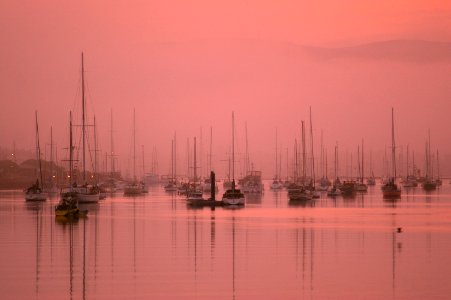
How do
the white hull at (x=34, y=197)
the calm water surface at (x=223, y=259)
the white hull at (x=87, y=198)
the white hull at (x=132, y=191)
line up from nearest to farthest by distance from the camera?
1. the calm water surface at (x=223, y=259)
2. the white hull at (x=87, y=198)
3. the white hull at (x=34, y=197)
4. the white hull at (x=132, y=191)

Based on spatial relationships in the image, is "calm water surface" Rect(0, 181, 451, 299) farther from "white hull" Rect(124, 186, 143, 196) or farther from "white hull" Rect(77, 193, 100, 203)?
"white hull" Rect(124, 186, 143, 196)

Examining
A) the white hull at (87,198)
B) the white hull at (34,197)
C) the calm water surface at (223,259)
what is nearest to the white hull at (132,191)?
the white hull at (34,197)

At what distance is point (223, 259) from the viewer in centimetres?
3953

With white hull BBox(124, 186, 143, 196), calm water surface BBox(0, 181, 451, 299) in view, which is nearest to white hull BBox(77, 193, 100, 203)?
calm water surface BBox(0, 181, 451, 299)

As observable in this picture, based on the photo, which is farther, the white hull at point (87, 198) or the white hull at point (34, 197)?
the white hull at point (34, 197)

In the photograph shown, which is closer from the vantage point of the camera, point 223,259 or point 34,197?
point 223,259

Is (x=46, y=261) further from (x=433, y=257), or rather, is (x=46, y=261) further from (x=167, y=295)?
(x=433, y=257)

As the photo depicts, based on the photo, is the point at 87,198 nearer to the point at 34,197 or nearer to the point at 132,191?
the point at 34,197

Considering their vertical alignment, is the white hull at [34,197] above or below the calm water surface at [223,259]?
above

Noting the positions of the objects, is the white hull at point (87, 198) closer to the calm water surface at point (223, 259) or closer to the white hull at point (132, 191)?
the calm water surface at point (223, 259)

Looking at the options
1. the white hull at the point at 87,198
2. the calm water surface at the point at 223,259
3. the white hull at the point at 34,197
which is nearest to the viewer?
the calm water surface at the point at 223,259

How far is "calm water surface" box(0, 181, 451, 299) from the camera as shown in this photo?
1176 inches

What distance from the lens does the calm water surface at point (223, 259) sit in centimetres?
2988

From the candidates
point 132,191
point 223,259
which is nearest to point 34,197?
Result: point 132,191
